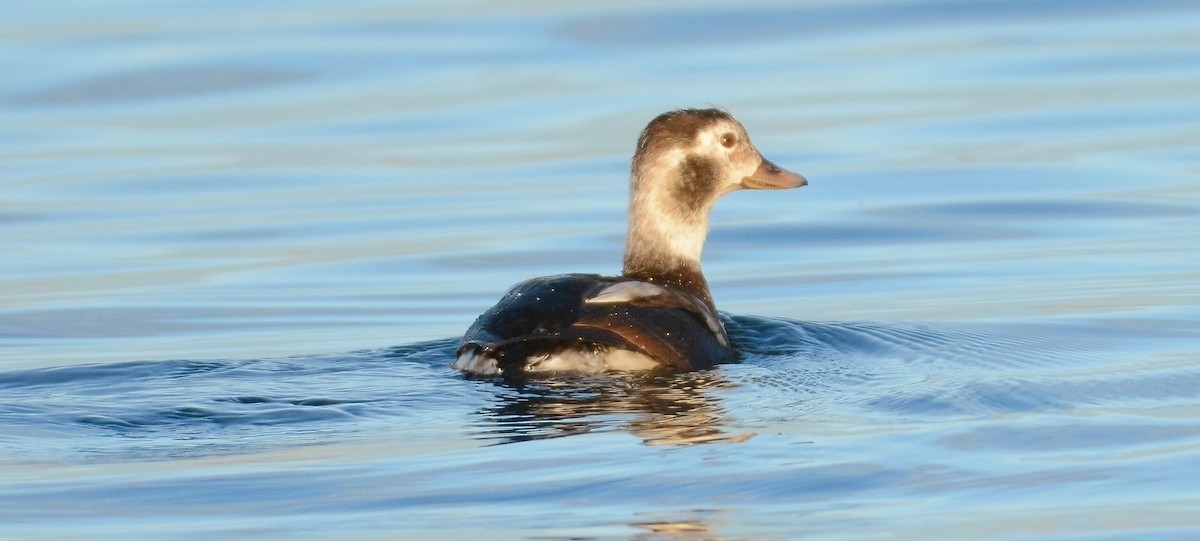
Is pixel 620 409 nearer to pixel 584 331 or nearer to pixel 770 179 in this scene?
pixel 584 331

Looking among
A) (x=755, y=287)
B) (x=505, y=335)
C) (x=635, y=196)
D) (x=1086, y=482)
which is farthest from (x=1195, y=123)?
(x=1086, y=482)

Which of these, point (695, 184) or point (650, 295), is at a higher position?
point (695, 184)

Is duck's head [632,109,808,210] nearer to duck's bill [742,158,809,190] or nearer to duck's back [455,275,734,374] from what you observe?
duck's bill [742,158,809,190]

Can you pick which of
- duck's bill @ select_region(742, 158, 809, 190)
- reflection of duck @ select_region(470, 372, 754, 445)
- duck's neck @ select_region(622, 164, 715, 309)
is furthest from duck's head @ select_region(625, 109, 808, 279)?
reflection of duck @ select_region(470, 372, 754, 445)

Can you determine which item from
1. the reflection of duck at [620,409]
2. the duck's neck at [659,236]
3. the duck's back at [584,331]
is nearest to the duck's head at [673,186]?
the duck's neck at [659,236]

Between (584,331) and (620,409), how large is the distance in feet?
1.96

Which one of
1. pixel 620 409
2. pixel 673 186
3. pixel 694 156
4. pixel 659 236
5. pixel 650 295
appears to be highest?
pixel 694 156

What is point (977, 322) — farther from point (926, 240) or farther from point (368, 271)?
point (368, 271)

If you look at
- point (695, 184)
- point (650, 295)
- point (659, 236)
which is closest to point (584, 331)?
point (650, 295)

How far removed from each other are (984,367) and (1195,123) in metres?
8.86

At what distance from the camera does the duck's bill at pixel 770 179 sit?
10328 millimetres

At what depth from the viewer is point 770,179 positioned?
10.4 m

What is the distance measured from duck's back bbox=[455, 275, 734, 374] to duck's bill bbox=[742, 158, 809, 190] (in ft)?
5.30

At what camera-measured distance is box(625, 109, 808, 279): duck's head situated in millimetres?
9820
